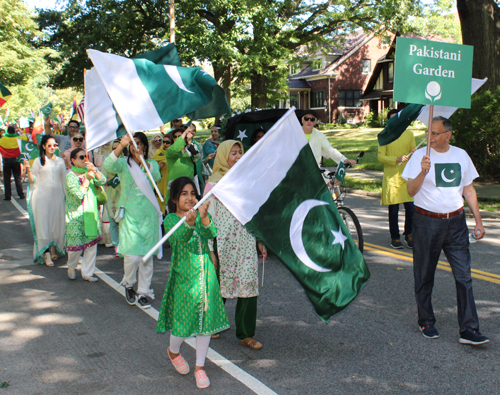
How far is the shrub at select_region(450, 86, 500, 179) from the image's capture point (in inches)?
548

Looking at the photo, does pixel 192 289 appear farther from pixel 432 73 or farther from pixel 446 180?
pixel 432 73

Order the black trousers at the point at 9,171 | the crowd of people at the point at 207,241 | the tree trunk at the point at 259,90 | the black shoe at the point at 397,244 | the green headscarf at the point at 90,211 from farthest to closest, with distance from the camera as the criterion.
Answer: the tree trunk at the point at 259,90
the black trousers at the point at 9,171
the black shoe at the point at 397,244
the green headscarf at the point at 90,211
the crowd of people at the point at 207,241

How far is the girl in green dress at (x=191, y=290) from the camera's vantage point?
4.02m

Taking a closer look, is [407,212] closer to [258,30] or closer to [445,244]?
[445,244]

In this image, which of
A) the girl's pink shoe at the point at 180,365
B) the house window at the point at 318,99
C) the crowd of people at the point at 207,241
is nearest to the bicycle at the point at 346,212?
the crowd of people at the point at 207,241

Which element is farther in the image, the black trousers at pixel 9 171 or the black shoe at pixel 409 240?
the black trousers at pixel 9 171

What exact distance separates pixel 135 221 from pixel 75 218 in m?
1.53

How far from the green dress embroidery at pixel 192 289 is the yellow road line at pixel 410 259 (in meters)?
3.76

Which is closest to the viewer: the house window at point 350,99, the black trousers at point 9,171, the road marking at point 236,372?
the road marking at point 236,372

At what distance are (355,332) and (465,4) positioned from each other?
12841 mm

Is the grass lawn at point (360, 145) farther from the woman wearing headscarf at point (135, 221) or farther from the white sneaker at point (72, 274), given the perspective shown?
the woman wearing headscarf at point (135, 221)

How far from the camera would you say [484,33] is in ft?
48.6

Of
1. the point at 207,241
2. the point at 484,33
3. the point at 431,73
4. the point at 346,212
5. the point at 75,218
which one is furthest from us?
the point at 484,33

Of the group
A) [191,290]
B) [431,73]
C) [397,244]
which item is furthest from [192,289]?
[397,244]
